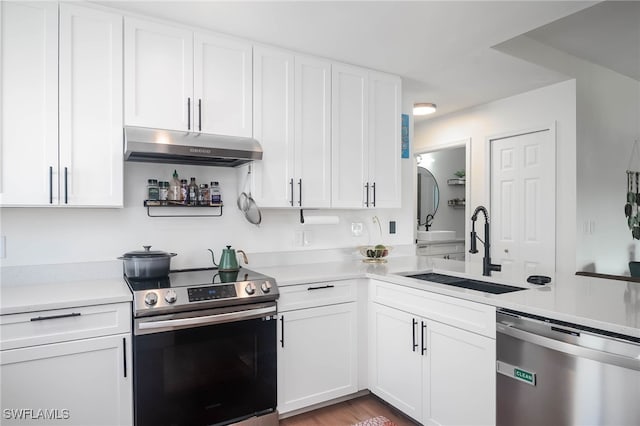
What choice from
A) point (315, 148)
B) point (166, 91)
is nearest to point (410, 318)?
point (315, 148)

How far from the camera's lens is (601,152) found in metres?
3.67

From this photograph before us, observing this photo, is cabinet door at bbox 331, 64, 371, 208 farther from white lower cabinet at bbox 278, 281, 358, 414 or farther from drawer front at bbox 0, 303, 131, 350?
drawer front at bbox 0, 303, 131, 350

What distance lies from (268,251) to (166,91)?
1259 mm

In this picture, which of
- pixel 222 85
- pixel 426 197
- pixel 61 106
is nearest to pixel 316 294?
pixel 222 85

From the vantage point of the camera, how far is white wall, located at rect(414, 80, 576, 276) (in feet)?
11.2

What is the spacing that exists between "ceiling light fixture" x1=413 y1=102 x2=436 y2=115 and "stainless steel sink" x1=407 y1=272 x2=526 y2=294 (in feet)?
7.08

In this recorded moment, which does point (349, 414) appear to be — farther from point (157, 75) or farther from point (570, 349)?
point (157, 75)

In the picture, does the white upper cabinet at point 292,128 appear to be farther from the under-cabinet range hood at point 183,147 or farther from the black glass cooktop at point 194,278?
the black glass cooktop at point 194,278

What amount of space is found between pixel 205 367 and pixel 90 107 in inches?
58.8

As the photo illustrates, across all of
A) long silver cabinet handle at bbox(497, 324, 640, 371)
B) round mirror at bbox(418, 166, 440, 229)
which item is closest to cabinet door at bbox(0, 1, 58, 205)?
long silver cabinet handle at bbox(497, 324, 640, 371)

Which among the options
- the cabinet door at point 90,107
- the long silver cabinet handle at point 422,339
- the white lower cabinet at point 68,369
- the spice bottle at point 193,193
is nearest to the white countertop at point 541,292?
the long silver cabinet handle at point 422,339

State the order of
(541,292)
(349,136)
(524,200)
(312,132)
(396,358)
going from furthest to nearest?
(524,200), (349,136), (312,132), (396,358), (541,292)

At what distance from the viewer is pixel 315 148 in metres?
2.74

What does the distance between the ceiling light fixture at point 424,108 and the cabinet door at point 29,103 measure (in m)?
3.18
